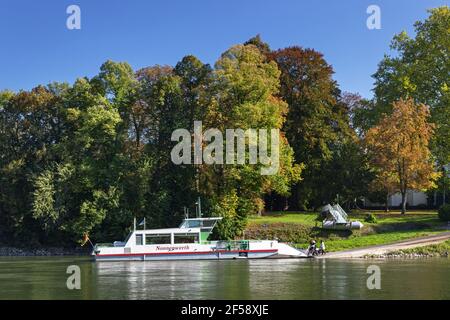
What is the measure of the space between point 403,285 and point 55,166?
46927 mm

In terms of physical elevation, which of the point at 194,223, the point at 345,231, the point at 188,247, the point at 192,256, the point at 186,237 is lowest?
the point at 192,256

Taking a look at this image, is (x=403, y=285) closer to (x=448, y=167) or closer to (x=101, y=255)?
(x=101, y=255)

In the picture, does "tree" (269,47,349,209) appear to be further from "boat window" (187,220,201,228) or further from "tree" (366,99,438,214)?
"boat window" (187,220,201,228)

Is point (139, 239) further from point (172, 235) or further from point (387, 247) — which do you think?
point (387, 247)

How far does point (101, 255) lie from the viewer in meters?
51.3

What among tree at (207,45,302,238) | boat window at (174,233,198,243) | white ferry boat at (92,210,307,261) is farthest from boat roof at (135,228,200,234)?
tree at (207,45,302,238)

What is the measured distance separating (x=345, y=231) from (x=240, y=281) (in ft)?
84.1

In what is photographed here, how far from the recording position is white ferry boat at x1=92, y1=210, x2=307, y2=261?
50.0 meters

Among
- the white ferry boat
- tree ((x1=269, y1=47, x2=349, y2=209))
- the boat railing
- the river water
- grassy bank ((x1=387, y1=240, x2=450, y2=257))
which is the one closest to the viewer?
the river water

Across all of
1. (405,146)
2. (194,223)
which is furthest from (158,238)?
(405,146)

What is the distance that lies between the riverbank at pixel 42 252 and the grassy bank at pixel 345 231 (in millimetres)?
19461

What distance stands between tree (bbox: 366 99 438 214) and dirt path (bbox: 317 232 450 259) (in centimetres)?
1213

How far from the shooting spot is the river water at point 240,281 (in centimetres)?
2630

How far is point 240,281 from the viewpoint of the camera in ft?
104
